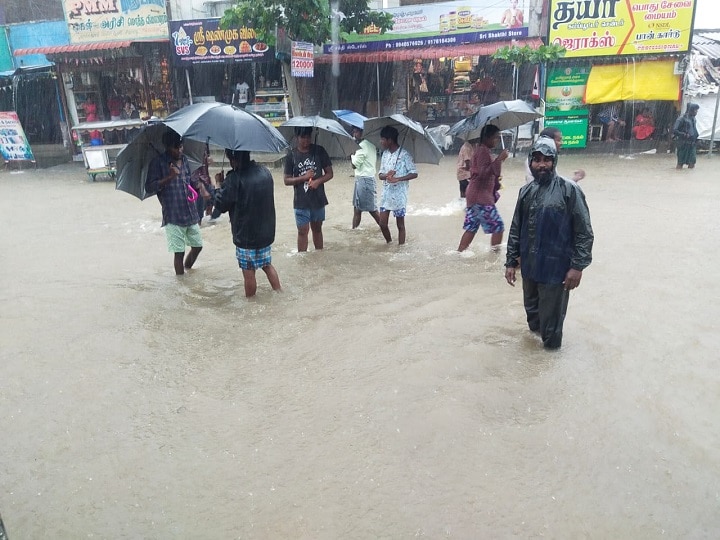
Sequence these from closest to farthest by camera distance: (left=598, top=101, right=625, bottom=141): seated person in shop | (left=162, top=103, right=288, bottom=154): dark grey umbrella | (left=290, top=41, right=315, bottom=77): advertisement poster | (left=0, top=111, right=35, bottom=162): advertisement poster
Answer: (left=162, top=103, right=288, bottom=154): dark grey umbrella
(left=290, top=41, right=315, bottom=77): advertisement poster
(left=598, top=101, right=625, bottom=141): seated person in shop
(left=0, top=111, right=35, bottom=162): advertisement poster

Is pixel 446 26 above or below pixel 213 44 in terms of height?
above

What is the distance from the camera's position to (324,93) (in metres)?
18.4

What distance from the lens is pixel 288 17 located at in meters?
13.9

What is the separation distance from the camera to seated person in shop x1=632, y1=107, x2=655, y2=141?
15.6 meters

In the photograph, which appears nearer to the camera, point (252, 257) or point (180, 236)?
point (252, 257)

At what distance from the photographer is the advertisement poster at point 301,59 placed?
1354 centimetres

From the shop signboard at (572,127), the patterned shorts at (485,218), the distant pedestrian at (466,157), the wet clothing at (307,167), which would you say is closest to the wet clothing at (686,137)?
the shop signboard at (572,127)

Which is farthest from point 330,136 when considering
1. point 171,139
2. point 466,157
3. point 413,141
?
point 171,139

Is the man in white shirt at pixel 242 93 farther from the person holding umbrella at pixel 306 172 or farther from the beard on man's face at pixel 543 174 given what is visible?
the beard on man's face at pixel 543 174

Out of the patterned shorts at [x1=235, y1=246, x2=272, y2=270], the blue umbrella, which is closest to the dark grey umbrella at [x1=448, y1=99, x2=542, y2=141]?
the blue umbrella

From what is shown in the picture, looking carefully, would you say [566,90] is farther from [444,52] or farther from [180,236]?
[180,236]

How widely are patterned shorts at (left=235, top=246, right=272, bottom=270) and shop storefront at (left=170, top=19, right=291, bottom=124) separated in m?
11.5

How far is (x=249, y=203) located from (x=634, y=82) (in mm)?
13567

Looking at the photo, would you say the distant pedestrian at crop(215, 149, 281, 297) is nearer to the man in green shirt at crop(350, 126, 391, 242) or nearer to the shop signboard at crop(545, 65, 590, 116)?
the man in green shirt at crop(350, 126, 391, 242)
